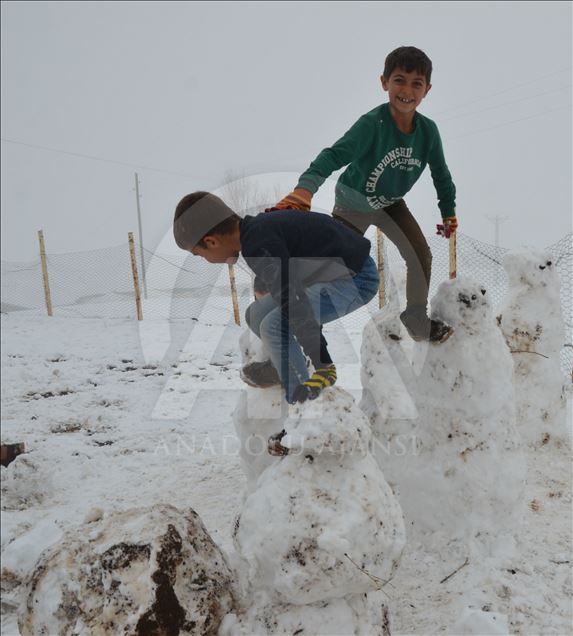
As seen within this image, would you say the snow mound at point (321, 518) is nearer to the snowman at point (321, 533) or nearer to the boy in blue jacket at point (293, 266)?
the snowman at point (321, 533)

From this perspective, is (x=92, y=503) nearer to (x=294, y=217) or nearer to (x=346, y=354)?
(x=294, y=217)

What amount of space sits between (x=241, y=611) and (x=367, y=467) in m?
0.71

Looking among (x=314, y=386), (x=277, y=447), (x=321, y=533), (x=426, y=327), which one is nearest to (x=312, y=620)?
(x=321, y=533)

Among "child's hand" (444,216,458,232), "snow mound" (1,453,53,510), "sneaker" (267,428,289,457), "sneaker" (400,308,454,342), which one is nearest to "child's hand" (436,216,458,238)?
"child's hand" (444,216,458,232)

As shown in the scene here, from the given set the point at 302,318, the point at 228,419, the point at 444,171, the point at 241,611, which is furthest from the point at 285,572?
the point at 228,419

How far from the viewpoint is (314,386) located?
1962mm

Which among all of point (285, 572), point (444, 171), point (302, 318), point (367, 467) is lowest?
point (285, 572)

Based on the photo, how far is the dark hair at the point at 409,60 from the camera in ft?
7.86

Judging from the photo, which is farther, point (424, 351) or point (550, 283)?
point (550, 283)

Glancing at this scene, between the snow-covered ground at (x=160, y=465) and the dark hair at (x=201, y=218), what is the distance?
1.26m

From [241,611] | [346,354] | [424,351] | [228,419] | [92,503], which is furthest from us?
[346,354]

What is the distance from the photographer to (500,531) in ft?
8.05

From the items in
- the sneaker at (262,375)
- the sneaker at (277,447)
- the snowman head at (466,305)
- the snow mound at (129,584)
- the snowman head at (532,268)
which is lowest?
the snow mound at (129,584)

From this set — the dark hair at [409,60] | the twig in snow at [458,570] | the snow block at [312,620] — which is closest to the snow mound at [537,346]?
the twig in snow at [458,570]
